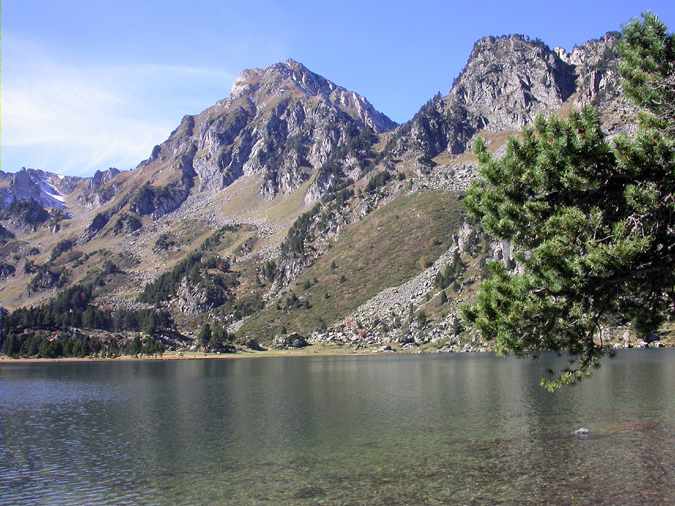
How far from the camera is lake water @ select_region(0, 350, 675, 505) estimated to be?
3862 cm

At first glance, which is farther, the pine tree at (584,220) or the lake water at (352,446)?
the lake water at (352,446)

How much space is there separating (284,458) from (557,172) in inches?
1379

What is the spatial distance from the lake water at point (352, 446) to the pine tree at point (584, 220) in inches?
529

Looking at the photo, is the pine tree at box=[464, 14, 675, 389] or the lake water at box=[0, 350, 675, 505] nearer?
Result: the pine tree at box=[464, 14, 675, 389]

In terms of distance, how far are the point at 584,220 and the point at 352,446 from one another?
36.0 m

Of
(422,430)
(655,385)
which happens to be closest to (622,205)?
(422,430)

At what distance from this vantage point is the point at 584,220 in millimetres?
24172

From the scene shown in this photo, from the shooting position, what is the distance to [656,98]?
2659 centimetres

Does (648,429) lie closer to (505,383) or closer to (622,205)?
(622,205)

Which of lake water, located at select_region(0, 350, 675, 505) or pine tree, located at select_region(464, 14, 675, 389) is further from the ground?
pine tree, located at select_region(464, 14, 675, 389)

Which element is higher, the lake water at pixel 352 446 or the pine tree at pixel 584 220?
the pine tree at pixel 584 220

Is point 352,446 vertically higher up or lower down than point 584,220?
lower down

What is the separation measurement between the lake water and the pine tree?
13.4 m

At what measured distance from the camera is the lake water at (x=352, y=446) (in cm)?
3862
